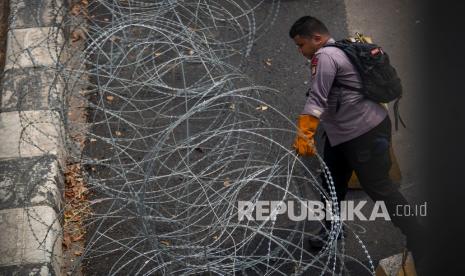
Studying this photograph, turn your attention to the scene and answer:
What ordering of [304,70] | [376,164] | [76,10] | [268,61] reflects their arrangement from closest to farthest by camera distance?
[376,164], [304,70], [268,61], [76,10]

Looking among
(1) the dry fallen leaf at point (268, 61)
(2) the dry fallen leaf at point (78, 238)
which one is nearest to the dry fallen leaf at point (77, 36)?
(1) the dry fallen leaf at point (268, 61)

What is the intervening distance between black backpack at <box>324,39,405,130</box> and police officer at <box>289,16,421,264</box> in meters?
0.04

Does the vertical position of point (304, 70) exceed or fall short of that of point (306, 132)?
it exceeds it

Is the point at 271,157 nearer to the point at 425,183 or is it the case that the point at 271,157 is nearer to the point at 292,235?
the point at 292,235

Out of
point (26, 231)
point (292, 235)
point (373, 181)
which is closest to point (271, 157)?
point (292, 235)

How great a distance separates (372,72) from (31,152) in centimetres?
306

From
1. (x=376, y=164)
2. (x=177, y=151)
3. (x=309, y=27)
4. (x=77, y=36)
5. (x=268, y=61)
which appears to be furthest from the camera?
(x=77, y=36)

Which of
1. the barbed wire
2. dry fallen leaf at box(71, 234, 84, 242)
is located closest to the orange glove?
the barbed wire

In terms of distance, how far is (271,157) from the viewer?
19.3 ft

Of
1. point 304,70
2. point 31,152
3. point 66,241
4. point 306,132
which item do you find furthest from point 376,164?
point 31,152

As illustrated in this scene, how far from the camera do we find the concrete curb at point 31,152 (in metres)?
4.98

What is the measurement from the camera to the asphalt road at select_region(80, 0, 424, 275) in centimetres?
529

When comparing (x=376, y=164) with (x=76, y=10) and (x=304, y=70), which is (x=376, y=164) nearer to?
(x=304, y=70)

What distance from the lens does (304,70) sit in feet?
23.0
